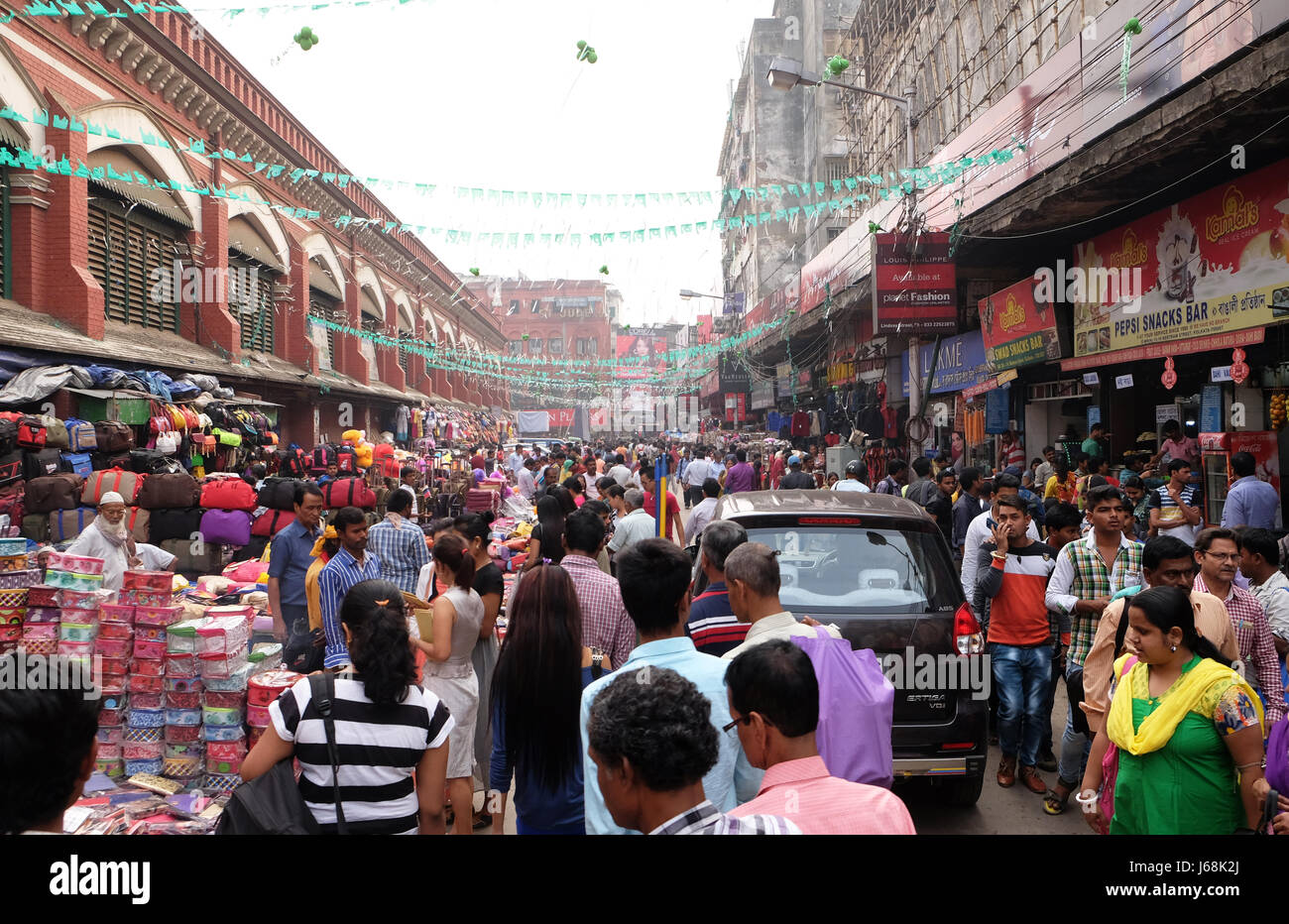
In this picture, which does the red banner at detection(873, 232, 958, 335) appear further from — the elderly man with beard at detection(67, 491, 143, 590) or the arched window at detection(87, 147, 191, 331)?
the arched window at detection(87, 147, 191, 331)

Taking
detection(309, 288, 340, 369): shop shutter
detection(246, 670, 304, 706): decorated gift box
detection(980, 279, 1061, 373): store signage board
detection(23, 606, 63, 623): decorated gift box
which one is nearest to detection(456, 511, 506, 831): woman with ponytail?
detection(246, 670, 304, 706): decorated gift box

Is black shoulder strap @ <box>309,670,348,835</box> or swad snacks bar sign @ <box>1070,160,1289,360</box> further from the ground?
swad snacks bar sign @ <box>1070,160,1289,360</box>

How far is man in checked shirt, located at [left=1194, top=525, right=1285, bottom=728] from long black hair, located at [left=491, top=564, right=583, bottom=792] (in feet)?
10.7

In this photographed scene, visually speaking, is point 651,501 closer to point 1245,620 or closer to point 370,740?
point 1245,620

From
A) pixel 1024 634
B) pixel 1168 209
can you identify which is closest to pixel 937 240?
pixel 1168 209

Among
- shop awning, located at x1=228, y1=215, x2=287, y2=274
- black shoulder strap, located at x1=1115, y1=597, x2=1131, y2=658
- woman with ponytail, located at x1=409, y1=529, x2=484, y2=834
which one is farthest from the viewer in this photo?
shop awning, located at x1=228, y1=215, x2=287, y2=274

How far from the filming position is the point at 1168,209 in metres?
9.92

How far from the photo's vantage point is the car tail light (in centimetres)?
478

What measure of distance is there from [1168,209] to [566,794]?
397 inches

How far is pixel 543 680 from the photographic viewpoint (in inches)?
141

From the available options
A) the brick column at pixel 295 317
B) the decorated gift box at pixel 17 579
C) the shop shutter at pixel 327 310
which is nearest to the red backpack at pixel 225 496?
the decorated gift box at pixel 17 579

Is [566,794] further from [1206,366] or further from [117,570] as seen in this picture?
[1206,366]

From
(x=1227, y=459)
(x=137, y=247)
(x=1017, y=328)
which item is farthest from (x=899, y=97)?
(x=137, y=247)

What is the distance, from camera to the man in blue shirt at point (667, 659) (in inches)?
106
